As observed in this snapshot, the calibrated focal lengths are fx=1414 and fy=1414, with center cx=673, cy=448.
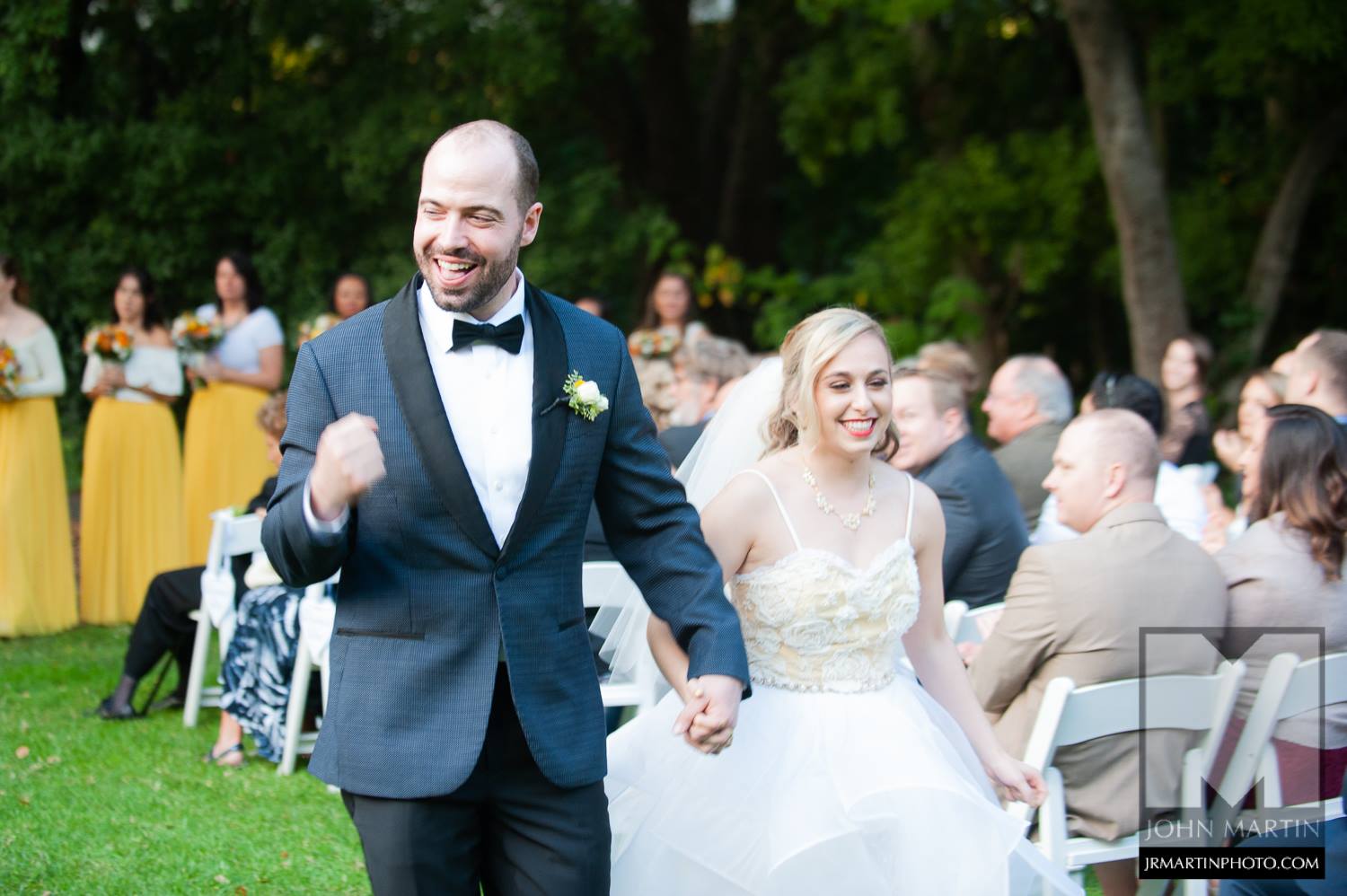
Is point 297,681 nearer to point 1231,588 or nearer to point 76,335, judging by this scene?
point 1231,588

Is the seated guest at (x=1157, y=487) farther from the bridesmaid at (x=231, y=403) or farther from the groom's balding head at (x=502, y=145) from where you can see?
the bridesmaid at (x=231, y=403)

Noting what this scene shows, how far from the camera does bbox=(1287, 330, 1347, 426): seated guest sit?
5965mm

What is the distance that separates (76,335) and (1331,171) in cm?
1366

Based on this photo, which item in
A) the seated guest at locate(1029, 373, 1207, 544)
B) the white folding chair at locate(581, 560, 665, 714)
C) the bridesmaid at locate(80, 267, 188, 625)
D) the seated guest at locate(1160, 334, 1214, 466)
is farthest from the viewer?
the bridesmaid at locate(80, 267, 188, 625)

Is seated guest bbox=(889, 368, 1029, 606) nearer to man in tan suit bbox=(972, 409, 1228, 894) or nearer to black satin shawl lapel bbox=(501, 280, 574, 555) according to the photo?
man in tan suit bbox=(972, 409, 1228, 894)

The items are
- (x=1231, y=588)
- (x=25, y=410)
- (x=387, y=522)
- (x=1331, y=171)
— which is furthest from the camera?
(x=1331, y=171)

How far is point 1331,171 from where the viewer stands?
52.3ft

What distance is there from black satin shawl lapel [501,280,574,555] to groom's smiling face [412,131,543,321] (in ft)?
0.54

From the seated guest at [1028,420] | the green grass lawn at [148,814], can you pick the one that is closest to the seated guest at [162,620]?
the green grass lawn at [148,814]

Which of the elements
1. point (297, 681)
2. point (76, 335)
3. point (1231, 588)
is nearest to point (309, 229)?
point (76, 335)

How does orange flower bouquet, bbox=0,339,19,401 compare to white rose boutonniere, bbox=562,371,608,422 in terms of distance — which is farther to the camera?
orange flower bouquet, bbox=0,339,19,401

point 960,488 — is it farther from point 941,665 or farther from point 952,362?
point 941,665

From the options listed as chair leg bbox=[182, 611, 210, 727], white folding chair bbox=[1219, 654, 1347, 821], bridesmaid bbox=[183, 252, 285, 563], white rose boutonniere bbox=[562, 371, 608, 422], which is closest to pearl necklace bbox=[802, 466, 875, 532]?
white rose boutonniere bbox=[562, 371, 608, 422]

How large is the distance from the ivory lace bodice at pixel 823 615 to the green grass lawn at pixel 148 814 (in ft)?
6.83
